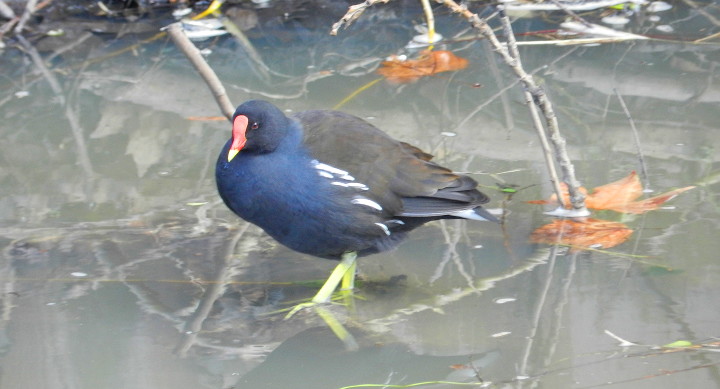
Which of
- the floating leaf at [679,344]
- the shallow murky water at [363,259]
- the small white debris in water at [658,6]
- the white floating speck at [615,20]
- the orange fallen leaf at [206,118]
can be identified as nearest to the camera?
the floating leaf at [679,344]

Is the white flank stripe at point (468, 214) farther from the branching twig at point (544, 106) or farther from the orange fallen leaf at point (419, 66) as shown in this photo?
the orange fallen leaf at point (419, 66)

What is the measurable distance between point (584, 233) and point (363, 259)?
89 cm

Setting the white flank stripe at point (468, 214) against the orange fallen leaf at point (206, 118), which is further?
the orange fallen leaf at point (206, 118)

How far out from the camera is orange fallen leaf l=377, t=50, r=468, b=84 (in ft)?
17.6

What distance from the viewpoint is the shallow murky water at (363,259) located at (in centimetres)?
287

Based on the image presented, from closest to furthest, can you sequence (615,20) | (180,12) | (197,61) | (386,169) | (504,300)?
(504,300)
(386,169)
(197,61)
(615,20)
(180,12)

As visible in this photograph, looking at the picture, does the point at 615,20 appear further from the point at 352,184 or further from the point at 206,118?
the point at 352,184

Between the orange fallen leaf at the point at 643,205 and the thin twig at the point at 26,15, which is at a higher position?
the orange fallen leaf at the point at 643,205

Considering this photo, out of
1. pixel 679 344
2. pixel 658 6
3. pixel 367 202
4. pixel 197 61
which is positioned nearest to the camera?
pixel 679 344

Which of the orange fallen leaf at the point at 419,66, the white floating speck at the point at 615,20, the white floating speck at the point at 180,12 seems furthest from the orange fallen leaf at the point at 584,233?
the white floating speck at the point at 180,12

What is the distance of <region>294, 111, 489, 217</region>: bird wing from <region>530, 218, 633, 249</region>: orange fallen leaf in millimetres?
358

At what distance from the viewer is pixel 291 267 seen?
3.65 metres

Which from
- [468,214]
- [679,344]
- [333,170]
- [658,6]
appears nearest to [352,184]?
[333,170]

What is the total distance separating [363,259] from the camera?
3.75m
